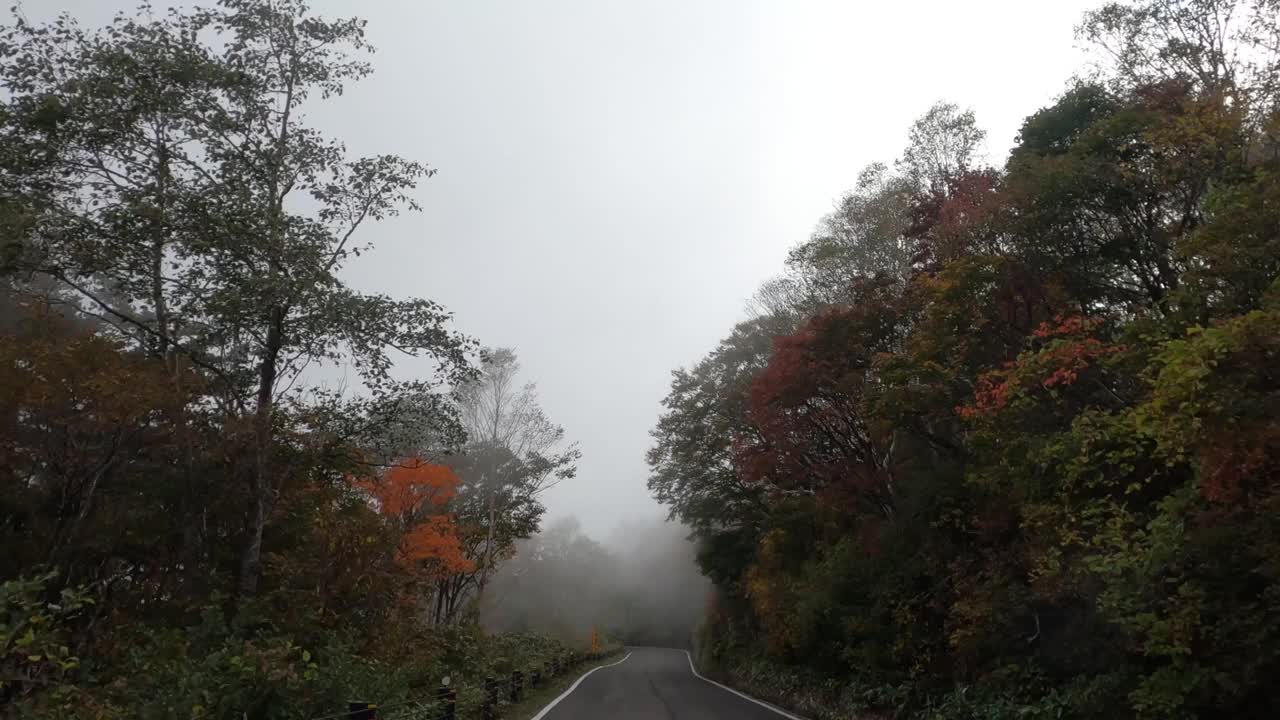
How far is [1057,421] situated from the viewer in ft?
35.9

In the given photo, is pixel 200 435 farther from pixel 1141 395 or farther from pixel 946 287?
pixel 1141 395

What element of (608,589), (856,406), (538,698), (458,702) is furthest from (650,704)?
(608,589)

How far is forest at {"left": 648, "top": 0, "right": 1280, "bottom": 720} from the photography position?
23.1ft

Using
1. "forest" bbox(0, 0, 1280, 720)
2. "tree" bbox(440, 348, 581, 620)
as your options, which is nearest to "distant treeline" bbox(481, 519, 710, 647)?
"tree" bbox(440, 348, 581, 620)

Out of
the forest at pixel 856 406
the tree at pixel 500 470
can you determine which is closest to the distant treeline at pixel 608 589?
the tree at pixel 500 470

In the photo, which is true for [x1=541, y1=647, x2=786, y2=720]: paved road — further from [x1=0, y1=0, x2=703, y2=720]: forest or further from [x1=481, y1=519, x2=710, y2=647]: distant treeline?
[x1=481, y1=519, x2=710, y2=647]: distant treeline

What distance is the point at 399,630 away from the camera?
1157cm

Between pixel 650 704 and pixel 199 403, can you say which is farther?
pixel 650 704

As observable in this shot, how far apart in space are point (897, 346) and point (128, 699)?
1560 cm

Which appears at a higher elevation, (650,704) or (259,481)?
(259,481)

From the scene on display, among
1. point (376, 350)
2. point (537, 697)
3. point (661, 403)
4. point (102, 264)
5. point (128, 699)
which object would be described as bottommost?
point (537, 697)

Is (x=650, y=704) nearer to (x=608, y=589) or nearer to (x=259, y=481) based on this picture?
(x=259, y=481)

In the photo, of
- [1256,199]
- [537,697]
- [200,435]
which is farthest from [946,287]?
[537,697]

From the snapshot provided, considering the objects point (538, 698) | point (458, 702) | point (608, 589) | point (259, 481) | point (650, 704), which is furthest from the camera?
point (608, 589)
